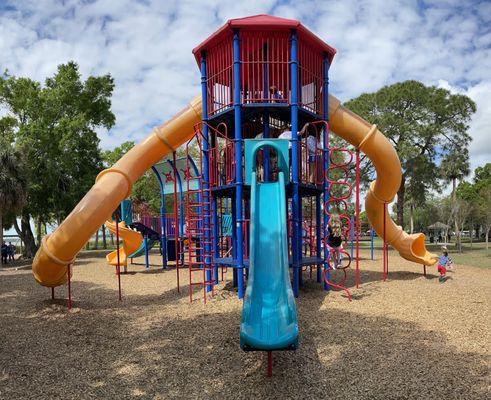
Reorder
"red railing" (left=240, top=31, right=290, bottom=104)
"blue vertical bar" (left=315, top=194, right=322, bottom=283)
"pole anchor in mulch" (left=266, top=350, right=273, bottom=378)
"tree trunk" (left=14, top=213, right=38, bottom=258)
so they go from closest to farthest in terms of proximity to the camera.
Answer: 1. "pole anchor in mulch" (left=266, top=350, right=273, bottom=378)
2. "red railing" (left=240, top=31, right=290, bottom=104)
3. "blue vertical bar" (left=315, top=194, right=322, bottom=283)
4. "tree trunk" (left=14, top=213, right=38, bottom=258)

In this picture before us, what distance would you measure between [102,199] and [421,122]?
26.0 m

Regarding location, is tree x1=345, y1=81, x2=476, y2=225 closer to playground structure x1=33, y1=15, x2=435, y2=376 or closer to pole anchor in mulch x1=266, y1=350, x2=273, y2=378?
playground structure x1=33, y1=15, x2=435, y2=376

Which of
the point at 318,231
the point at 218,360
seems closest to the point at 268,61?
the point at 318,231

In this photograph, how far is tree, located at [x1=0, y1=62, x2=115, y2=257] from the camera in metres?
27.6

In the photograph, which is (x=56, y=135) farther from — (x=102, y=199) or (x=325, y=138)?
(x=325, y=138)

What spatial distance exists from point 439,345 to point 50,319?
7.49 metres

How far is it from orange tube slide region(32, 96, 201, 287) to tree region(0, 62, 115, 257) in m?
17.7

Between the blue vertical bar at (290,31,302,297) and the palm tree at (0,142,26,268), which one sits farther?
the palm tree at (0,142,26,268)

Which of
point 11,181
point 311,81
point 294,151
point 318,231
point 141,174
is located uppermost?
point 311,81

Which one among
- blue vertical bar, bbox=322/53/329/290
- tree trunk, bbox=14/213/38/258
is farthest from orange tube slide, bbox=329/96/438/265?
tree trunk, bbox=14/213/38/258

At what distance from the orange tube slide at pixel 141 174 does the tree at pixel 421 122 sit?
16893mm

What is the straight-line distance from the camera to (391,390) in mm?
4883

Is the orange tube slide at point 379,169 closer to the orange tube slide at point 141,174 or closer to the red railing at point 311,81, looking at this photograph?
the orange tube slide at point 141,174

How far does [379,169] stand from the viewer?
1280cm
